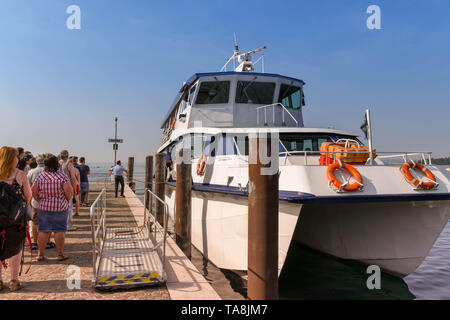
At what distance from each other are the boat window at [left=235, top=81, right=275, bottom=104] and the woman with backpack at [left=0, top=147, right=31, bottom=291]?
24.0 ft

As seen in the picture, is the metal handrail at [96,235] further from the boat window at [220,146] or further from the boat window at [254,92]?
the boat window at [254,92]

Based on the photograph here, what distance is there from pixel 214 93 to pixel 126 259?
21.3ft

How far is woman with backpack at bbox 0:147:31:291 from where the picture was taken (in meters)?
3.39

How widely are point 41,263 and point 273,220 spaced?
368cm

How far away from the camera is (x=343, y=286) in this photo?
609 centimetres

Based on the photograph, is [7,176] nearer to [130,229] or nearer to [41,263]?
[41,263]

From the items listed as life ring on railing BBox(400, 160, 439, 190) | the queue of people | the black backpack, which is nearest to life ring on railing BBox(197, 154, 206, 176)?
the queue of people

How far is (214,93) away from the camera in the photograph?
10.1 meters

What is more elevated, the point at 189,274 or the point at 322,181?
the point at 322,181

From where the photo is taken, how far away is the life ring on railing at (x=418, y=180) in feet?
17.2

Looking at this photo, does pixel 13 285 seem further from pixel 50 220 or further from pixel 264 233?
pixel 264 233

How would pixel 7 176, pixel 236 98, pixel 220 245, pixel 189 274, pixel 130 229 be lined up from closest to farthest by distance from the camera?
pixel 7 176 < pixel 189 274 < pixel 220 245 < pixel 130 229 < pixel 236 98
